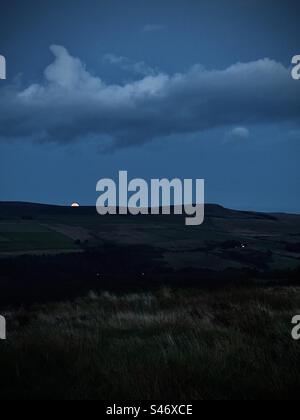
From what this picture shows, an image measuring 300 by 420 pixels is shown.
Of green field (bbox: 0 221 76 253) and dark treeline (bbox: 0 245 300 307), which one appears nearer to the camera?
dark treeline (bbox: 0 245 300 307)

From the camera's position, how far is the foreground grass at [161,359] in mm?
5340

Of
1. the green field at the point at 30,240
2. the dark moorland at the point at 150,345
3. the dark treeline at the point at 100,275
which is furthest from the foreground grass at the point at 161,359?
the green field at the point at 30,240

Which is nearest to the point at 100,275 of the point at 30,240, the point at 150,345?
the point at 30,240

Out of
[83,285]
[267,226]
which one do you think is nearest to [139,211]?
[267,226]

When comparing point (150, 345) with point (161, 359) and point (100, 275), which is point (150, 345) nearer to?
point (161, 359)

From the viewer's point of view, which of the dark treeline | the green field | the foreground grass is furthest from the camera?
the green field

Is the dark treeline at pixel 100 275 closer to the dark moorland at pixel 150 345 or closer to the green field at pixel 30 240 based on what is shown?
the dark moorland at pixel 150 345

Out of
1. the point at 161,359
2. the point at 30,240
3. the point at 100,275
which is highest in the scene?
the point at 30,240

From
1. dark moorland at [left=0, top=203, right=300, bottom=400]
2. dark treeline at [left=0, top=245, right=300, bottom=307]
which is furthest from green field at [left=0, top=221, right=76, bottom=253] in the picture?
dark moorland at [left=0, top=203, right=300, bottom=400]

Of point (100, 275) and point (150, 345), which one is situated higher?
point (100, 275)

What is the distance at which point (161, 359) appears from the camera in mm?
6406

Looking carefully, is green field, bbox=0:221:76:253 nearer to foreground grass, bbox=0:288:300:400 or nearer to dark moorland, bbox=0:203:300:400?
dark moorland, bbox=0:203:300:400

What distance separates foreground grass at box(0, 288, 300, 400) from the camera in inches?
210

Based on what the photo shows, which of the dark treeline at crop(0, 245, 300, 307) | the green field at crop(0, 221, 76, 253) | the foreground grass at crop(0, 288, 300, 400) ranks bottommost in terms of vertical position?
the foreground grass at crop(0, 288, 300, 400)
